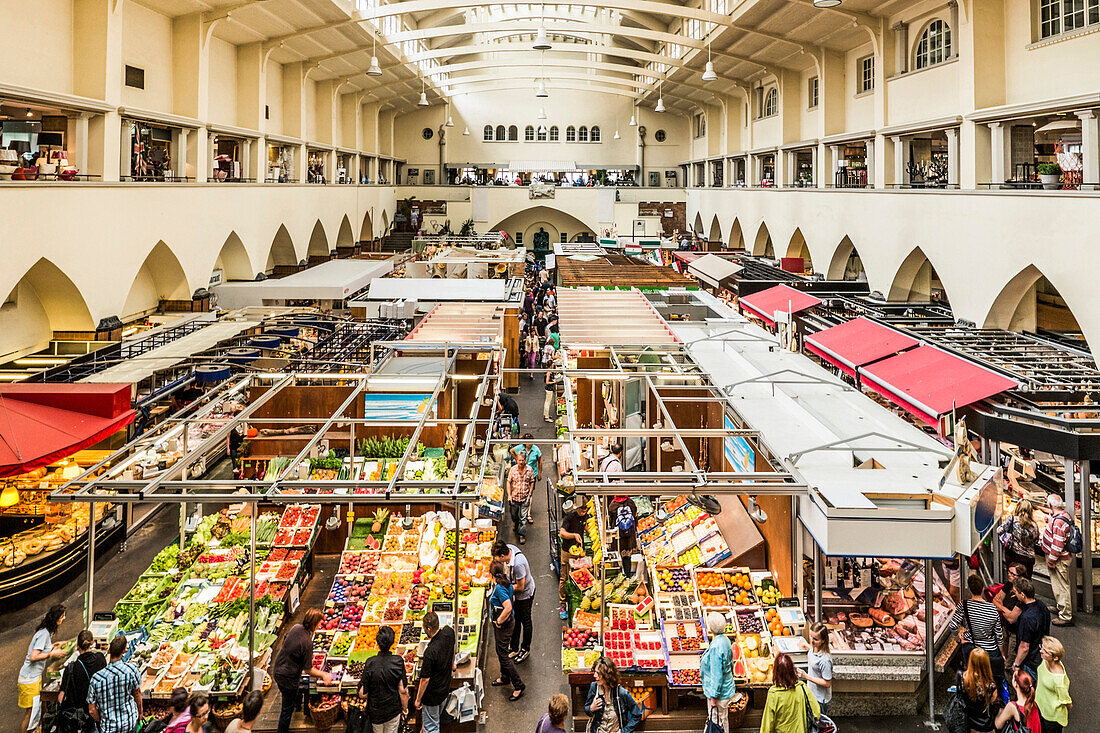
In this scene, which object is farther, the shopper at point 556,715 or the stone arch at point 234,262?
the stone arch at point 234,262

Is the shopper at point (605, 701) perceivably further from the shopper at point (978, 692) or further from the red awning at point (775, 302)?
the red awning at point (775, 302)

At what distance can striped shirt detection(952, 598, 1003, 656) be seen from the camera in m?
5.21

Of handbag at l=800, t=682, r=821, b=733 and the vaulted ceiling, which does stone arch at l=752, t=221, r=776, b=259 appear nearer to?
the vaulted ceiling

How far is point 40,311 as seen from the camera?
1152 centimetres

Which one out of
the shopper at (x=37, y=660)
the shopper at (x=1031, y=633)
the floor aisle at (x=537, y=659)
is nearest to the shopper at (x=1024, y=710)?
the shopper at (x=1031, y=633)

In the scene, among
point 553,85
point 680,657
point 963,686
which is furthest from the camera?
point 553,85

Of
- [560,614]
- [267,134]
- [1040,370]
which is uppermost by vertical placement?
[267,134]

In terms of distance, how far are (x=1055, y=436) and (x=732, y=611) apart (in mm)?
3177

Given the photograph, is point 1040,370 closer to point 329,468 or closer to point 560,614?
point 560,614

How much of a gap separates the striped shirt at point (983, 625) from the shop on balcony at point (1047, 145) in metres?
6.63

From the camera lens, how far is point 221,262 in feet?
58.7

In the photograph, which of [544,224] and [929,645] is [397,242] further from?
[929,645]

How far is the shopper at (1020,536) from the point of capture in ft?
21.4

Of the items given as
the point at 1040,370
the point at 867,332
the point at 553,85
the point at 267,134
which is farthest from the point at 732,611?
the point at 553,85
